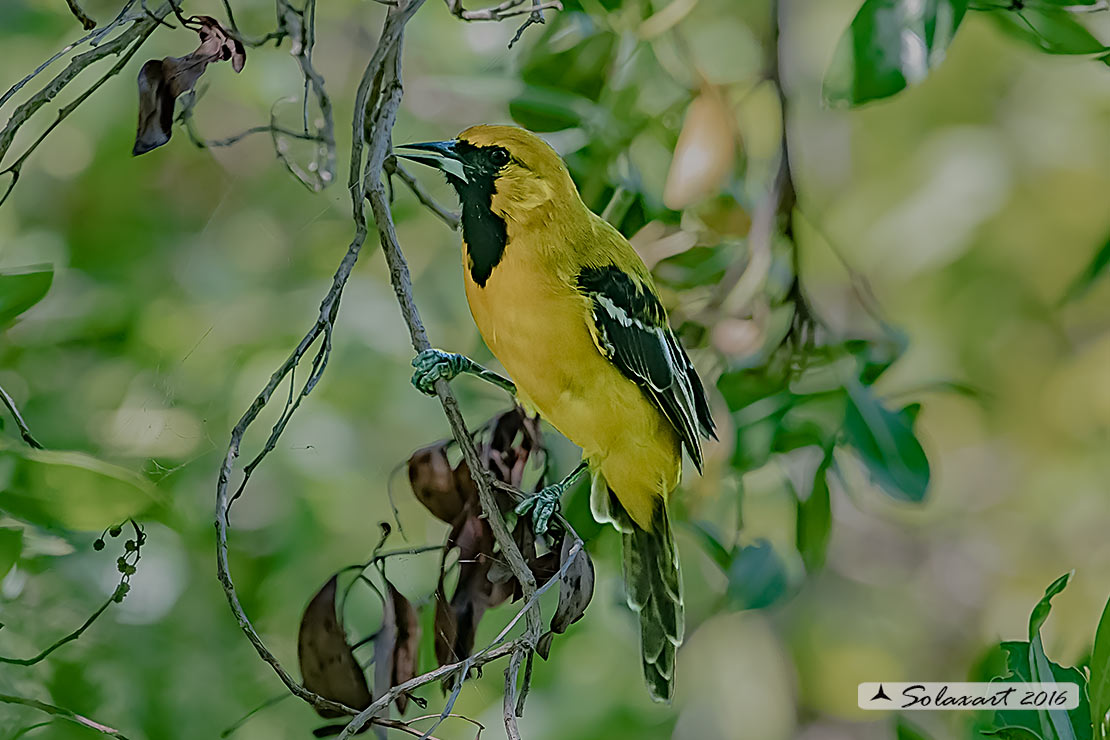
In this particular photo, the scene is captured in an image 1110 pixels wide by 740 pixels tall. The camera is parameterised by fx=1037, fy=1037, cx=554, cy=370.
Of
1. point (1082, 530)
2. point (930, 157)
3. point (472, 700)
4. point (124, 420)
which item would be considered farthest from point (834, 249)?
point (124, 420)

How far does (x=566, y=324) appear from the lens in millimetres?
596

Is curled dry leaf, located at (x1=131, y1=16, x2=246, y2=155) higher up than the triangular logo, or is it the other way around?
curled dry leaf, located at (x1=131, y1=16, x2=246, y2=155)

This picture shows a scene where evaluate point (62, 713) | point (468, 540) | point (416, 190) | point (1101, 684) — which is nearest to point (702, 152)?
point (416, 190)

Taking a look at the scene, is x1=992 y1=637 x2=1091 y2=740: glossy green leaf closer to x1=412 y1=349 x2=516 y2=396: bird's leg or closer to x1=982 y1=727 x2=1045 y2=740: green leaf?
x1=982 y1=727 x2=1045 y2=740: green leaf

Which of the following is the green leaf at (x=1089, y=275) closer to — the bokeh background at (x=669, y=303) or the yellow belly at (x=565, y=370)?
the bokeh background at (x=669, y=303)

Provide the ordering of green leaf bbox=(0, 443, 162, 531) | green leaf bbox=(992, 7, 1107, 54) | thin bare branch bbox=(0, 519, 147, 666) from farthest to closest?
1. green leaf bbox=(992, 7, 1107, 54)
2. thin bare branch bbox=(0, 519, 147, 666)
3. green leaf bbox=(0, 443, 162, 531)

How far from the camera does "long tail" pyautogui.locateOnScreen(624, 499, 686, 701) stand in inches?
26.0

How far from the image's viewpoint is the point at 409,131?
0.80 m

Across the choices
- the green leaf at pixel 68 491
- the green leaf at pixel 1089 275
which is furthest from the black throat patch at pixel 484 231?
the green leaf at pixel 1089 275

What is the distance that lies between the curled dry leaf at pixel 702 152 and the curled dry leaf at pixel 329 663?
→ 0.41 metres

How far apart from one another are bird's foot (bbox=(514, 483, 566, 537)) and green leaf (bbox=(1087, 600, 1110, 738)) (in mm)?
402

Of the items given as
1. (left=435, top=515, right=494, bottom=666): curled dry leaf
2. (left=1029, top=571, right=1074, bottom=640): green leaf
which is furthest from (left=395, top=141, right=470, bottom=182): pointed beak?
(left=1029, top=571, right=1074, bottom=640): green leaf

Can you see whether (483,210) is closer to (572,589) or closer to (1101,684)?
(572,589)

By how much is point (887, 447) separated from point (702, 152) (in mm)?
272
